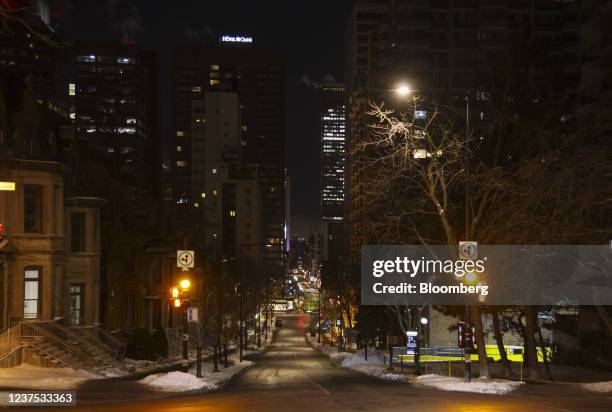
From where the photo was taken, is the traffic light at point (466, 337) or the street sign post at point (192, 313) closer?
the traffic light at point (466, 337)

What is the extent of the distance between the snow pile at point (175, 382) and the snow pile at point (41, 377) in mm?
2738

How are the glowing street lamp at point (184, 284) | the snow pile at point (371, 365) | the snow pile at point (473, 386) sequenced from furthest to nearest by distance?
the snow pile at point (371, 365) < the glowing street lamp at point (184, 284) < the snow pile at point (473, 386)

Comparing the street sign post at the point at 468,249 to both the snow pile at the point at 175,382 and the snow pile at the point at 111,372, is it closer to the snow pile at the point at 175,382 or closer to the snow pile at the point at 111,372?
the snow pile at the point at 175,382

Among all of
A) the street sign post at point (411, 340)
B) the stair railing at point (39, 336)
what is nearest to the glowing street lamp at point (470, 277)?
the stair railing at point (39, 336)

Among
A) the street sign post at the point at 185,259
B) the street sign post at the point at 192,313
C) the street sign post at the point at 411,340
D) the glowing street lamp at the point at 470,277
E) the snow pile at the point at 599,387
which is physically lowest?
the street sign post at the point at 411,340

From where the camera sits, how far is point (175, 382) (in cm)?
2914

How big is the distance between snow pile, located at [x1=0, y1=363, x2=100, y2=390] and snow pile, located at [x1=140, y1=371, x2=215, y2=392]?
8.98 feet

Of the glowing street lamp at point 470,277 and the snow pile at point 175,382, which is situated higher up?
the glowing street lamp at point 470,277

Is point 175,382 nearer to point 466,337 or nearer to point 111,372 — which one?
point 111,372

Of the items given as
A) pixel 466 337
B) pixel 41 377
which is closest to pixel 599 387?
pixel 466 337

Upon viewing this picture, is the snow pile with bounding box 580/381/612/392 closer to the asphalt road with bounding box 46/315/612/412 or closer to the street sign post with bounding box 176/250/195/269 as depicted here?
the asphalt road with bounding box 46/315/612/412

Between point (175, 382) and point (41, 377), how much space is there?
5361 millimetres

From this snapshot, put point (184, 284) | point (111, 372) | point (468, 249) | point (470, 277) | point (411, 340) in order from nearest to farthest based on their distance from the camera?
point (470, 277) → point (468, 249) → point (184, 284) → point (111, 372) → point (411, 340)

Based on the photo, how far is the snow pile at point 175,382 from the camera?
28.3 m
